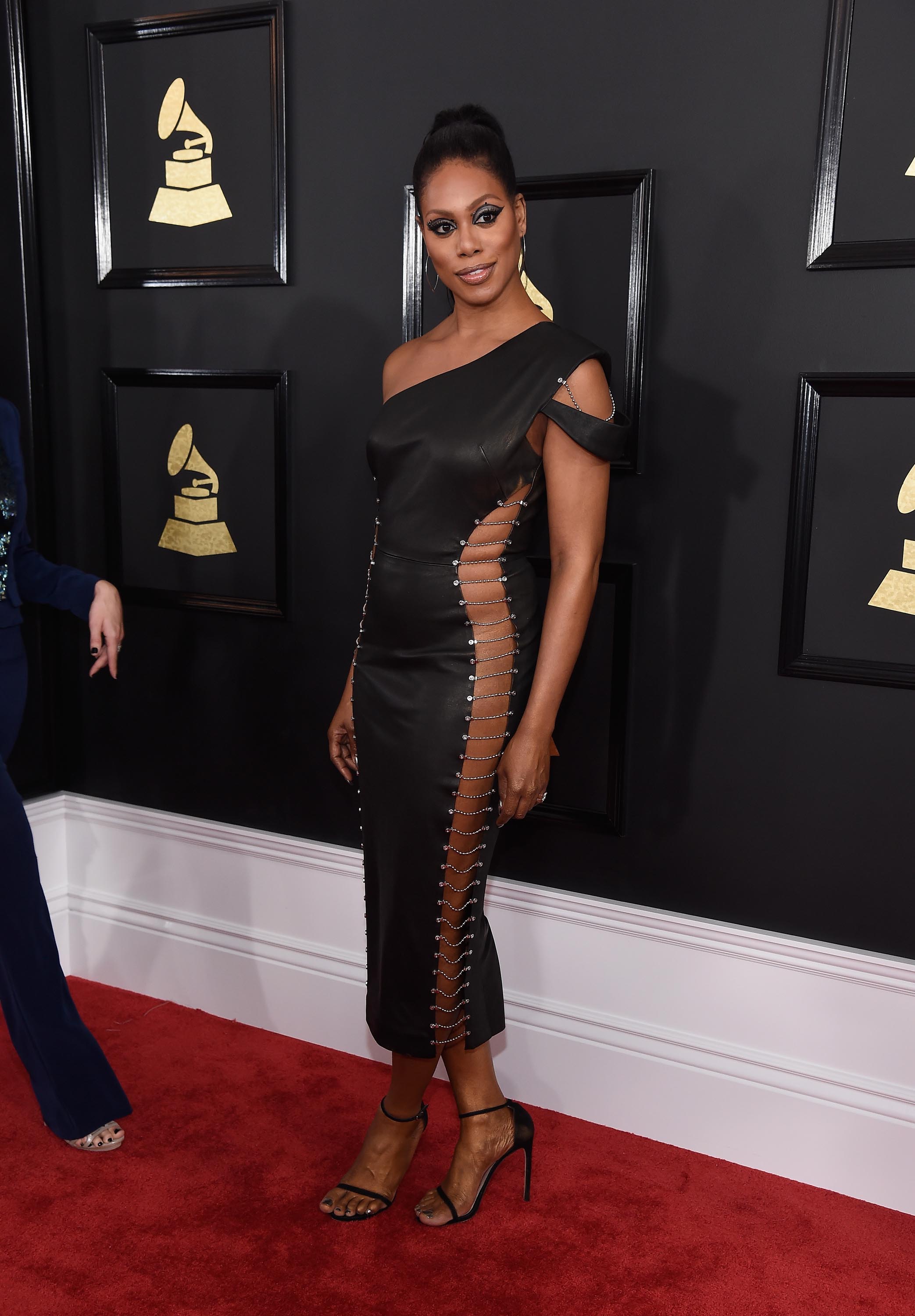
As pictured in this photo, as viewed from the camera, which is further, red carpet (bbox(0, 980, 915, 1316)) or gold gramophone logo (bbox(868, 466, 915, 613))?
gold gramophone logo (bbox(868, 466, 915, 613))

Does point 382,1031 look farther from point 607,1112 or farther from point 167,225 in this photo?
point 167,225

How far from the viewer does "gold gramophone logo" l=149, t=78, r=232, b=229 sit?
2648 mm

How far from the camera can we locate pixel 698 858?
239cm

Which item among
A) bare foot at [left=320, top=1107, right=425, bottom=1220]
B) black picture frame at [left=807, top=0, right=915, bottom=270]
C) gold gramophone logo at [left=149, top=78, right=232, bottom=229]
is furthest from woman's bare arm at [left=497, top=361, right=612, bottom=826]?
gold gramophone logo at [left=149, top=78, right=232, bottom=229]

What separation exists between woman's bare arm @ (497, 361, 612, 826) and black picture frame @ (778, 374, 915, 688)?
1.54 feet

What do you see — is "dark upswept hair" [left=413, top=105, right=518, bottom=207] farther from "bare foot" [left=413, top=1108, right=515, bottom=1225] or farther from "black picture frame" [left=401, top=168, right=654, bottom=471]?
"bare foot" [left=413, top=1108, right=515, bottom=1225]

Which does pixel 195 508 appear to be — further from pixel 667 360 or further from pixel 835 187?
pixel 835 187

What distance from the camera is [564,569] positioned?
190cm

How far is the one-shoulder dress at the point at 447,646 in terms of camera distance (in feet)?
6.21

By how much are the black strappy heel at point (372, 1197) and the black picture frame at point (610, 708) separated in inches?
26.9

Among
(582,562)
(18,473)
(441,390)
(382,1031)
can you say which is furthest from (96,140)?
(382,1031)

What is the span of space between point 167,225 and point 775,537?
65.1 inches

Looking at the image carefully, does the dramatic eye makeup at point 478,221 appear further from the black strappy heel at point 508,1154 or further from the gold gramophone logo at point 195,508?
the black strappy heel at point 508,1154

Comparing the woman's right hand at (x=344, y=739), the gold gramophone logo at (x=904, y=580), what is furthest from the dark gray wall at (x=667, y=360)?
the woman's right hand at (x=344, y=739)
